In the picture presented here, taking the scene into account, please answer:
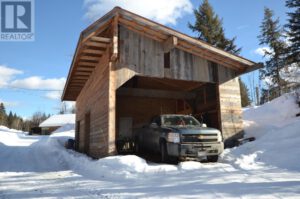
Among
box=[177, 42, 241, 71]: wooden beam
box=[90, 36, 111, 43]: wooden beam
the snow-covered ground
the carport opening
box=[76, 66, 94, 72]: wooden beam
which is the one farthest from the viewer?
the carport opening

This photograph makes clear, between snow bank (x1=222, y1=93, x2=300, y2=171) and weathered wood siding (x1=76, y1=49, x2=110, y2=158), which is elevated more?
weathered wood siding (x1=76, y1=49, x2=110, y2=158)

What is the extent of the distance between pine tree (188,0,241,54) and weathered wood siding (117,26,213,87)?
1958cm

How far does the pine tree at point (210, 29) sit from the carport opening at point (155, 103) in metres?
15.6

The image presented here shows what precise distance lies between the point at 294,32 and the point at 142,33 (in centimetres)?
2360

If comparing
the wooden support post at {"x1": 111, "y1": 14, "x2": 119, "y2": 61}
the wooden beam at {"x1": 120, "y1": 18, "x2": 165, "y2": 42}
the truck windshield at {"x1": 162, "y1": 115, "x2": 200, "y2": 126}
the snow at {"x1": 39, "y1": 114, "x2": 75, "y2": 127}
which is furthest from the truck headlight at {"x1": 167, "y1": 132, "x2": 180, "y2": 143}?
the snow at {"x1": 39, "y1": 114, "x2": 75, "y2": 127}

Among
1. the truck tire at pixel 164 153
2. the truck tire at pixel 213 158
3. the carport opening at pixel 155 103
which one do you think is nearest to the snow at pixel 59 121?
the carport opening at pixel 155 103

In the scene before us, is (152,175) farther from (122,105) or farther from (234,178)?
(122,105)

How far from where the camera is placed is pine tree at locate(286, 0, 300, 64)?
26.9 metres

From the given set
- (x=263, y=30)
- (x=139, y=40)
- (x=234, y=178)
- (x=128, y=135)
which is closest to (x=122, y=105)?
(x=128, y=135)

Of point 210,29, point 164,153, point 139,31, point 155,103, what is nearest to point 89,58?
point 139,31

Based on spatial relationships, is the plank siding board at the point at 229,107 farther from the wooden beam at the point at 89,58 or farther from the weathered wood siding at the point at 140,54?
the wooden beam at the point at 89,58

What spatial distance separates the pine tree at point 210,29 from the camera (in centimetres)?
3069

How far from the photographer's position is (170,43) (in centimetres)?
1070

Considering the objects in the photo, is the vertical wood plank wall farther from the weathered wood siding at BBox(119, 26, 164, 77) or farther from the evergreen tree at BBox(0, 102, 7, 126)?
the evergreen tree at BBox(0, 102, 7, 126)
